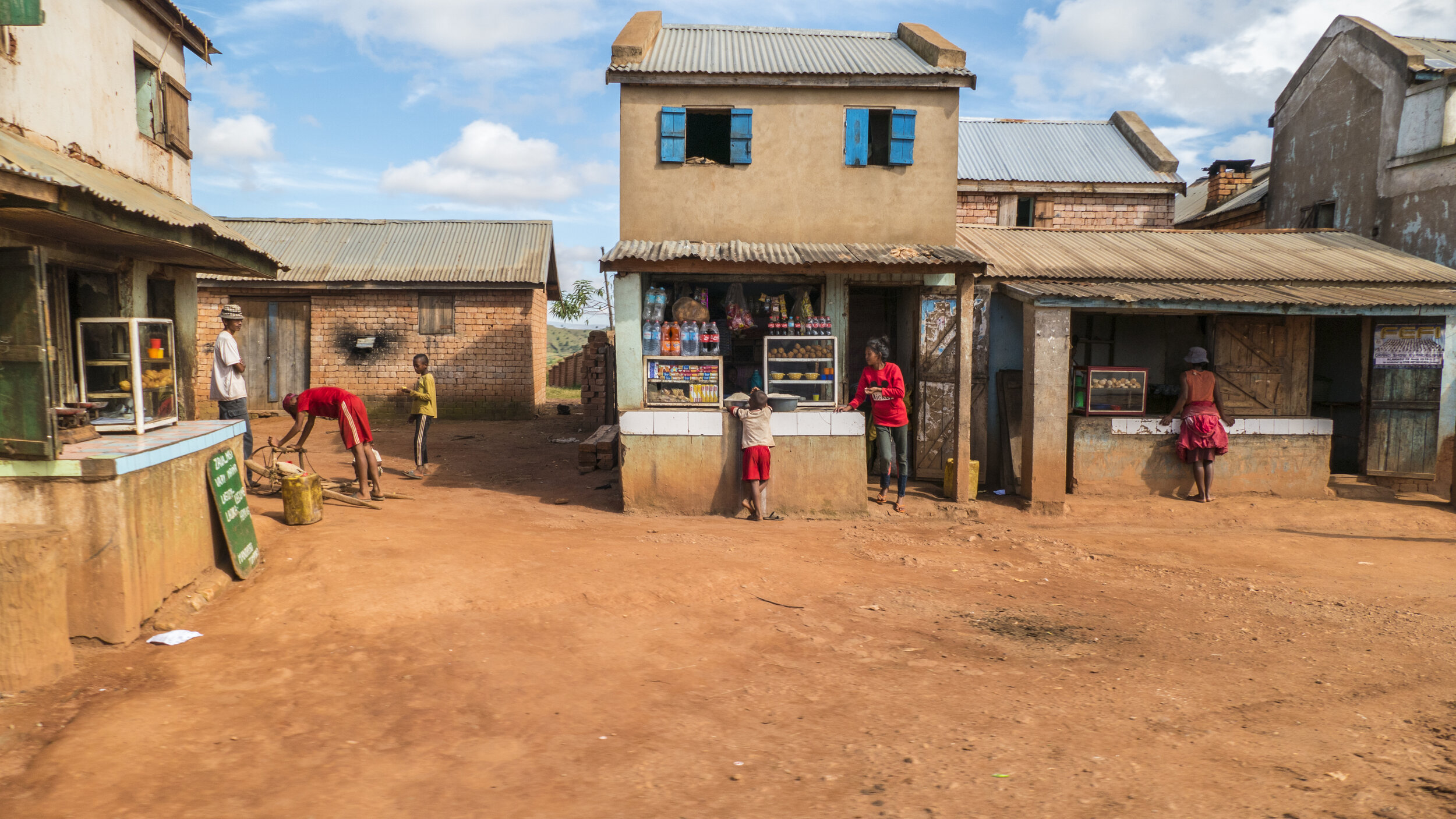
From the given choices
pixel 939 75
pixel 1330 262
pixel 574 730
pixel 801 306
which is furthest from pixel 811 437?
pixel 1330 262

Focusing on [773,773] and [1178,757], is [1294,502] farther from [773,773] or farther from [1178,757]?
[773,773]

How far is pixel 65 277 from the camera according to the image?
7.90 m

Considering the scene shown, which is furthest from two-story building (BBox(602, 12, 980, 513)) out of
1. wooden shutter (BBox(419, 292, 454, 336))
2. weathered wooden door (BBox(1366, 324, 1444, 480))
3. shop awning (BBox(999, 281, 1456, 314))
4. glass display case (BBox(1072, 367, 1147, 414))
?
wooden shutter (BBox(419, 292, 454, 336))

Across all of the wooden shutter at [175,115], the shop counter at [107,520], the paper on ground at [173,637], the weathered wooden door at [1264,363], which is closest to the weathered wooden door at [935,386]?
the weathered wooden door at [1264,363]

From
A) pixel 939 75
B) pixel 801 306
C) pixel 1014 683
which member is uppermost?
pixel 939 75

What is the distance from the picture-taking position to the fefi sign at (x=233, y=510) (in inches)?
259

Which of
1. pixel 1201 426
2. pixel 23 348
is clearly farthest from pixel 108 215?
pixel 1201 426

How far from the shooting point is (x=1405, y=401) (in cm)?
1161

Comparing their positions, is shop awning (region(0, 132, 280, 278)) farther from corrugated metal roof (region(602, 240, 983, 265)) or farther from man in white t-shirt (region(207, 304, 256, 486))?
corrugated metal roof (region(602, 240, 983, 265))

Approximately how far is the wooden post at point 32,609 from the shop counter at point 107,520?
0.24 m

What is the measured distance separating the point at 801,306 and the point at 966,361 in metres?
2.11

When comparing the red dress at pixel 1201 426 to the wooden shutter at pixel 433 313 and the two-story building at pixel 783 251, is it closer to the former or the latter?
the two-story building at pixel 783 251

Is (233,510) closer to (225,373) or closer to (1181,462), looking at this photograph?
(225,373)

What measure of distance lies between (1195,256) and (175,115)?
1411cm
